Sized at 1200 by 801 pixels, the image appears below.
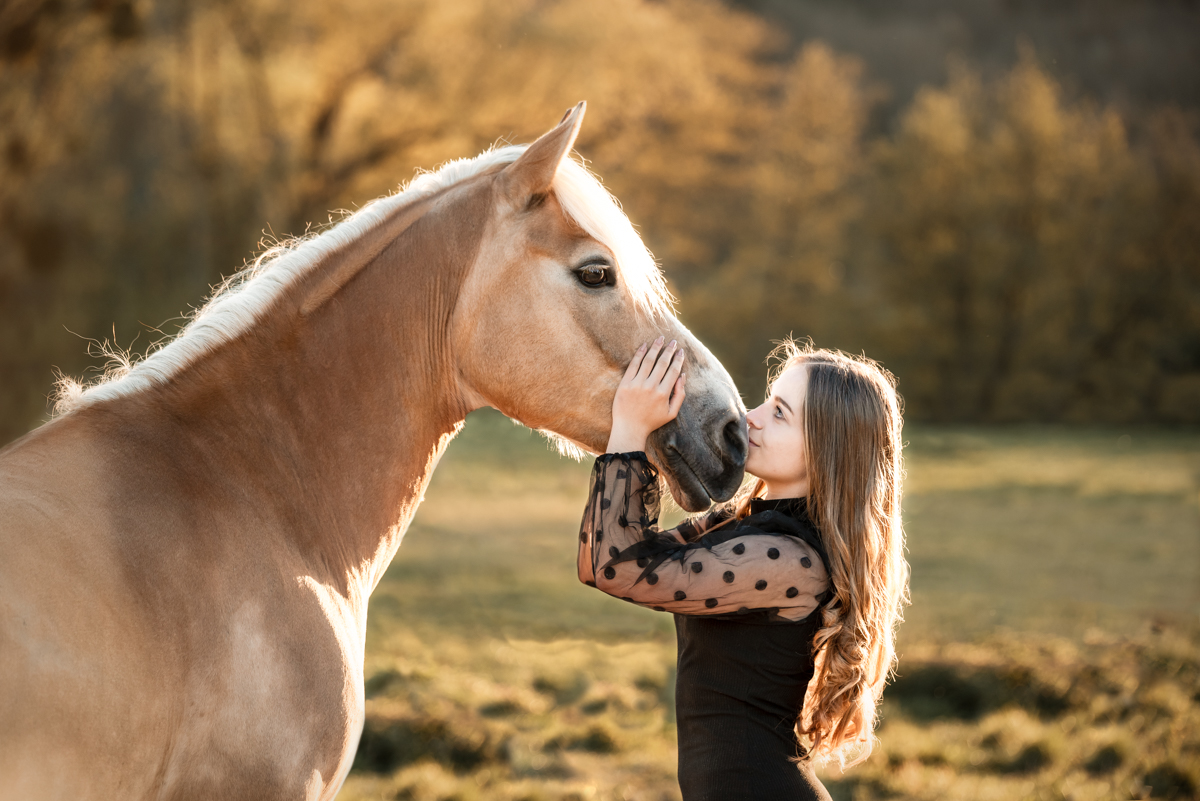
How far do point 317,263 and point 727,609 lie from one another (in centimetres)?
128

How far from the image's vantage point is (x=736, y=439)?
213 centimetres

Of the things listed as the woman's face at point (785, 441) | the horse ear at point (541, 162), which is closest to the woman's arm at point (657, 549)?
the woman's face at point (785, 441)

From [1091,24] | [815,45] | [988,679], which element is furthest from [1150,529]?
[1091,24]

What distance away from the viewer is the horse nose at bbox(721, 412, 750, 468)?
6.90 feet

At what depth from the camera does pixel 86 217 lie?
1476 centimetres

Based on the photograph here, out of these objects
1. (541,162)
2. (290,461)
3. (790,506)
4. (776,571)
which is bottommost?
(776,571)

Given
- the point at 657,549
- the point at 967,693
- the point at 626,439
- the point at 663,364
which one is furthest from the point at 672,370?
the point at 967,693

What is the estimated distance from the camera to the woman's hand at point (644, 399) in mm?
2027

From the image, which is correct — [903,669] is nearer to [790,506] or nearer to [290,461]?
[790,506]

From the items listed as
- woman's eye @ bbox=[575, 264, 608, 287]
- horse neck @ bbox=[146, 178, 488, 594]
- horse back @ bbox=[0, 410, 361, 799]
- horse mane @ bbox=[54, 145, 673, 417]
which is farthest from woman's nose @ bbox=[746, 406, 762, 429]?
horse back @ bbox=[0, 410, 361, 799]

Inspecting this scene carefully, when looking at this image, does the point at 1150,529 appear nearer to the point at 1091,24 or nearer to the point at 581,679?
the point at 581,679

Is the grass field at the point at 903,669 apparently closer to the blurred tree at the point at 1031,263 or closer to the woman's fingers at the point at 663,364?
the woman's fingers at the point at 663,364

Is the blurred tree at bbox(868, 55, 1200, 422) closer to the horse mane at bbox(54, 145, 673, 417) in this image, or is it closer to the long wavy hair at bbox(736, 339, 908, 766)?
the long wavy hair at bbox(736, 339, 908, 766)

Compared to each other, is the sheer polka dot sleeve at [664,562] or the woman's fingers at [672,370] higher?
the woman's fingers at [672,370]
